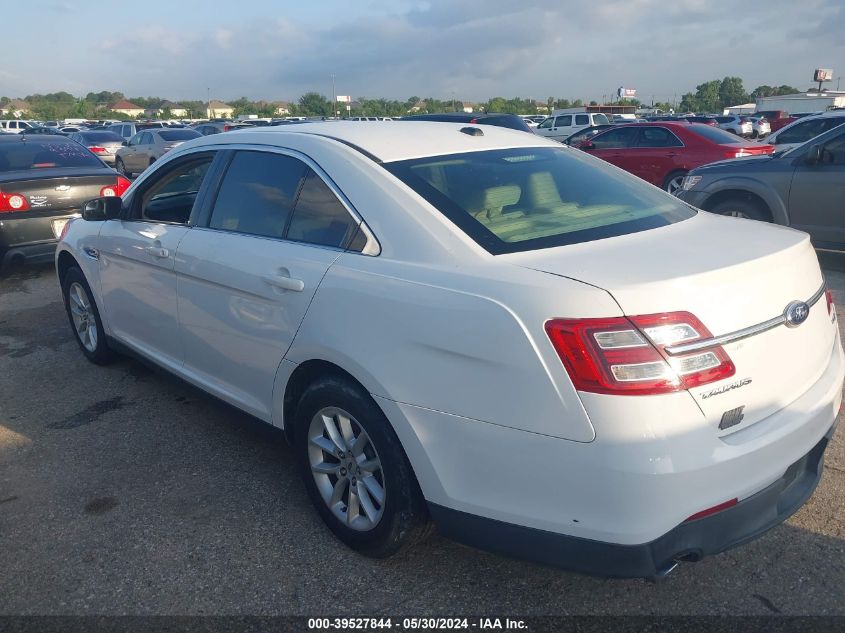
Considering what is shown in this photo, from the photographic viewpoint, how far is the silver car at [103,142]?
23.6m

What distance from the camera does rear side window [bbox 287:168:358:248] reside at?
2961mm

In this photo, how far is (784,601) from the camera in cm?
260

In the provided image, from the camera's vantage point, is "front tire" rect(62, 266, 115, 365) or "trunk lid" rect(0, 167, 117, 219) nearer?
"front tire" rect(62, 266, 115, 365)

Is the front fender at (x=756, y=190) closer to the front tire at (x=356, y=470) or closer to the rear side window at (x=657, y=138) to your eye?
the rear side window at (x=657, y=138)

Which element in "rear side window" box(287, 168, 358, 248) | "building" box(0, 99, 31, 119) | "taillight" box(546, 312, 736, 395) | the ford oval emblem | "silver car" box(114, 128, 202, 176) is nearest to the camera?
"taillight" box(546, 312, 736, 395)

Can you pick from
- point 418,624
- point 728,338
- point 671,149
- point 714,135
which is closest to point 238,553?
point 418,624

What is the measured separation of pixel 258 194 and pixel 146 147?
19.3 metres

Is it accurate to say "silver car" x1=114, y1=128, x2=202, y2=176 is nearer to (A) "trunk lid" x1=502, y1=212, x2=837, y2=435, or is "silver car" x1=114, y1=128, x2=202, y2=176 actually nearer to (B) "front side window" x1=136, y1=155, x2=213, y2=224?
(B) "front side window" x1=136, y1=155, x2=213, y2=224

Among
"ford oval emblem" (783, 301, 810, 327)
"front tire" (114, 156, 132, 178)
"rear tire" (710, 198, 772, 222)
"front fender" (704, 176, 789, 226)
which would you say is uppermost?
"ford oval emblem" (783, 301, 810, 327)

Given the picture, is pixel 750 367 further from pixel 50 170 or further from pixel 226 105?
pixel 226 105

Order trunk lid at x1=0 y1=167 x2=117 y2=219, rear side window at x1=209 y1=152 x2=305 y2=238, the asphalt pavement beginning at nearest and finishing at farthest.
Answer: the asphalt pavement
rear side window at x1=209 y1=152 x2=305 y2=238
trunk lid at x1=0 y1=167 x2=117 y2=219

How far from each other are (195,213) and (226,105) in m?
116

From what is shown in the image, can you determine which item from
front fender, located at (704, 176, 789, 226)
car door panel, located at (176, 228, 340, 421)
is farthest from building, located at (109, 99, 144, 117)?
car door panel, located at (176, 228, 340, 421)

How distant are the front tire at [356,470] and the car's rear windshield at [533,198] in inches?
30.8
